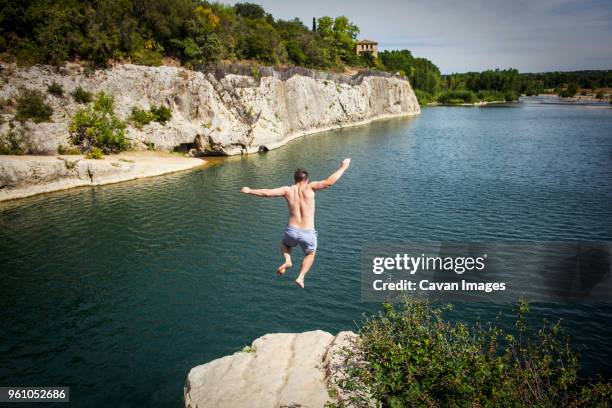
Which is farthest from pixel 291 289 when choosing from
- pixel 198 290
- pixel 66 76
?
pixel 66 76

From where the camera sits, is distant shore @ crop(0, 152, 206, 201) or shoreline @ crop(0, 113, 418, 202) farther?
shoreline @ crop(0, 113, 418, 202)

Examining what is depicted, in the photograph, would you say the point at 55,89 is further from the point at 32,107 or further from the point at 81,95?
the point at 32,107

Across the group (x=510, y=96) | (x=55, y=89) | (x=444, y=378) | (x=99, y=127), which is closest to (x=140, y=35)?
(x=55, y=89)

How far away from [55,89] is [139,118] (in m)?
8.88

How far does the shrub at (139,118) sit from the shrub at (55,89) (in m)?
7.47

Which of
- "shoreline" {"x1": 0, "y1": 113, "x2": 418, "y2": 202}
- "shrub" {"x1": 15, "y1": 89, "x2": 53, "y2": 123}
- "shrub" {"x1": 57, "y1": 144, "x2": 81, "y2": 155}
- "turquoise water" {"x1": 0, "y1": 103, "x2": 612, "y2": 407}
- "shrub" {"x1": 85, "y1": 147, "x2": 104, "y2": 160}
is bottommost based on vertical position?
"turquoise water" {"x1": 0, "y1": 103, "x2": 612, "y2": 407}

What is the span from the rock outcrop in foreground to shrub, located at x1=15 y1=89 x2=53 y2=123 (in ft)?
130

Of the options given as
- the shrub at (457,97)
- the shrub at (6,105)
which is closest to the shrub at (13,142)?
the shrub at (6,105)

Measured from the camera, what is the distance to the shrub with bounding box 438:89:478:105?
173 metres

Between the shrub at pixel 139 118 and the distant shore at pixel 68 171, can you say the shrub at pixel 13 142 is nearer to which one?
the distant shore at pixel 68 171

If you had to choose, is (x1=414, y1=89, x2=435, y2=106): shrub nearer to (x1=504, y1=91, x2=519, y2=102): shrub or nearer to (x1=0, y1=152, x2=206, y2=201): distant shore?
(x1=504, y1=91, x2=519, y2=102): shrub

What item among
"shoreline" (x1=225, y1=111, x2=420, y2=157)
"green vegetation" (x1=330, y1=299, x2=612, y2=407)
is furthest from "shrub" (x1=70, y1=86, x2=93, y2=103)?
"green vegetation" (x1=330, y1=299, x2=612, y2=407)

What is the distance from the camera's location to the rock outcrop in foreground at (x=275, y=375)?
10289 millimetres

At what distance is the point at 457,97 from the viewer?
176 meters
